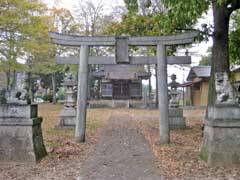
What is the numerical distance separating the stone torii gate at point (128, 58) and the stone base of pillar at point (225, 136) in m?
3.23

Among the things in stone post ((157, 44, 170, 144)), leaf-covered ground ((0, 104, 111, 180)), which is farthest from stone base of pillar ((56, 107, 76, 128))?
stone post ((157, 44, 170, 144))

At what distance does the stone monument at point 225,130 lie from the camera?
7430 millimetres

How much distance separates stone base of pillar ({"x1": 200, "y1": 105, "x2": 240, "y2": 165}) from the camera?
742 cm

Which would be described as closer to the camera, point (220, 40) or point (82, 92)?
point (82, 92)

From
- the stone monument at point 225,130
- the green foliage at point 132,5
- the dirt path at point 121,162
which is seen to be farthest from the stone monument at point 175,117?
the stone monument at point 225,130

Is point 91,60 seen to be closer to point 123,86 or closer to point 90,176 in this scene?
point 90,176

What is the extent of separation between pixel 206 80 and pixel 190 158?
2574 centimetres

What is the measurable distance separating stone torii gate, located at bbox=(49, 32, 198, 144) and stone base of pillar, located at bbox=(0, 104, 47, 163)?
3397mm

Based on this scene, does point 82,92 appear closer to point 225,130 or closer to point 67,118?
point 67,118

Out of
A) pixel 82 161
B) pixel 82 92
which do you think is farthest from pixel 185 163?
pixel 82 92

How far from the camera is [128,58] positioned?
424 inches

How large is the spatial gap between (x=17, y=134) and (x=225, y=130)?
465cm

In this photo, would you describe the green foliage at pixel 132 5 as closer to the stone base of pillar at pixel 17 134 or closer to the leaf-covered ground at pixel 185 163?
the leaf-covered ground at pixel 185 163

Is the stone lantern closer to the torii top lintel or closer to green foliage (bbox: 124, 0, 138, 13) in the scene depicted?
the torii top lintel
